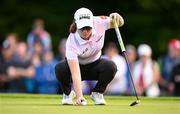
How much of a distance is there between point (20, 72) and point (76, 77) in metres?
8.18


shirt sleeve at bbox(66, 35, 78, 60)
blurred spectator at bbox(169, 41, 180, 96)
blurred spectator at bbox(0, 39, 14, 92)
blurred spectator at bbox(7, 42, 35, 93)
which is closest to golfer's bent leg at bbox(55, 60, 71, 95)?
shirt sleeve at bbox(66, 35, 78, 60)

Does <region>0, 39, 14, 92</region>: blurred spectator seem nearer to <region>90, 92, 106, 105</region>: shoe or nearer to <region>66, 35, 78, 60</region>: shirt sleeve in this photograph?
<region>90, 92, 106, 105</region>: shoe

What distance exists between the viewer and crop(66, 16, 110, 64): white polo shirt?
12094mm

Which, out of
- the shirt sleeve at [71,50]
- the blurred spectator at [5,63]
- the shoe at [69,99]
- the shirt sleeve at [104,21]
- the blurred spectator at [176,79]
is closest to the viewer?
the shirt sleeve at [71,50]

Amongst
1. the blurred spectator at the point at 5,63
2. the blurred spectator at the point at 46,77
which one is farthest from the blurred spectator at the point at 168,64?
the blurred spectator at the point at 5,63

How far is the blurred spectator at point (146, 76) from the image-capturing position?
19188mm

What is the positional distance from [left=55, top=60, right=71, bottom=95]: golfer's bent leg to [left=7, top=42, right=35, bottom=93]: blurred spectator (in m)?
7.27

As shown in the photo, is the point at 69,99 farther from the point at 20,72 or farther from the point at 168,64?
the point at 168,64

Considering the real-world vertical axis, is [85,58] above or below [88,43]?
below

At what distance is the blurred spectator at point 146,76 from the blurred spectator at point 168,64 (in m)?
0.60

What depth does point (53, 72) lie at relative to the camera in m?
20.0

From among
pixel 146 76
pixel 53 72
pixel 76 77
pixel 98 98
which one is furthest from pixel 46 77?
pixel 76 77

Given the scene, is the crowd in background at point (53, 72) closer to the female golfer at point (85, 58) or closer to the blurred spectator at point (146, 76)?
the blurred spectator at point (146, 76)

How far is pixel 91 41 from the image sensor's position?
12.2 metres
